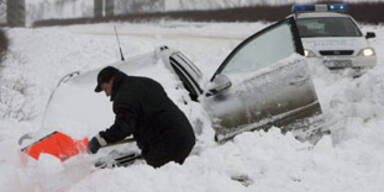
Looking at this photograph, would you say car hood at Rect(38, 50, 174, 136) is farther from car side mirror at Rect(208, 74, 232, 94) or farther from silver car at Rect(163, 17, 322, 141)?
silver car at Rect(163, 17, 322, 141)

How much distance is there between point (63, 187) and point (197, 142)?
4.71 feet

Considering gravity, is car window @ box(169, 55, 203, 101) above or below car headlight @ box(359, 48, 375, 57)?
above

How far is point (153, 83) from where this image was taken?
3826mm

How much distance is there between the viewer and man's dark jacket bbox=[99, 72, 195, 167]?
3.58m

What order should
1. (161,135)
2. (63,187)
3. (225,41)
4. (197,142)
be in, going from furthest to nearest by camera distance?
(225,41) → (197,142) → (161,135) → (63,187)

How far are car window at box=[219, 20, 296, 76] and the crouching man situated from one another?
128 centimetres

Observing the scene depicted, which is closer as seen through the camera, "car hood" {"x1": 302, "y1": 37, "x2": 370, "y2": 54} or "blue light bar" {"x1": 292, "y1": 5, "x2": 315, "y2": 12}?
"blue light bar" {"x1": 292, "y1": 5, "x2": 315, "y2": 12}

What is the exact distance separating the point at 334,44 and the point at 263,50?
4523 millimetres

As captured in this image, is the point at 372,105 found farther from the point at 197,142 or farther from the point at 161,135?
the point at 161,135

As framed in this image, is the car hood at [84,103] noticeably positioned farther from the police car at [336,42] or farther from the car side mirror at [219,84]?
the police car at [336,42]

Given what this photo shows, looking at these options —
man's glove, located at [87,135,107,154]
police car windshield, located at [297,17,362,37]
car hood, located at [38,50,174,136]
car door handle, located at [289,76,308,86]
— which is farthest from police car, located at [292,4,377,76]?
man's glove, located at [87,135,107,154]

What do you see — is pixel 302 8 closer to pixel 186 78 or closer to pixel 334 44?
pixel 334 44

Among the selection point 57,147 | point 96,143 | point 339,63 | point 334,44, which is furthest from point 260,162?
point 334,44

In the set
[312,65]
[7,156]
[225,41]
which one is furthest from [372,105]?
[225,41]
